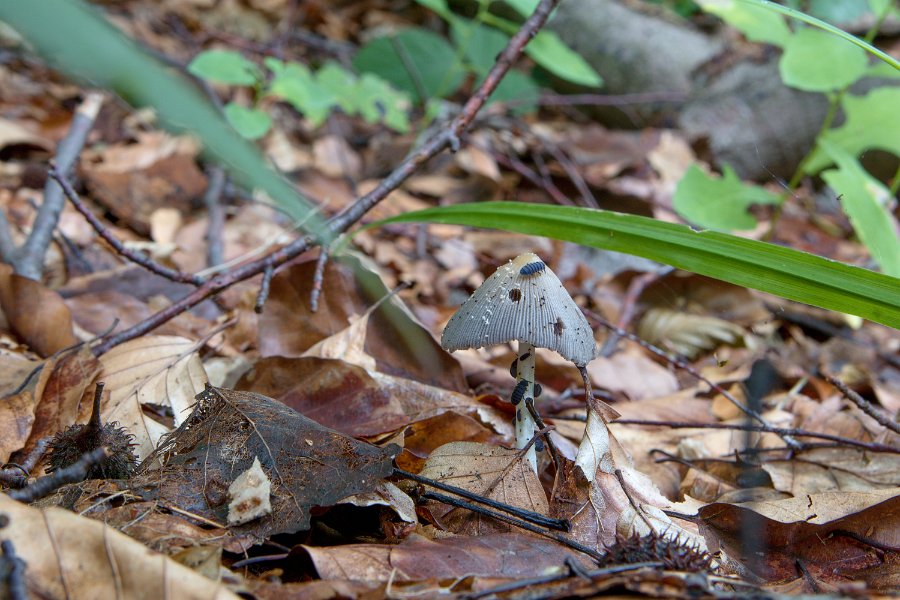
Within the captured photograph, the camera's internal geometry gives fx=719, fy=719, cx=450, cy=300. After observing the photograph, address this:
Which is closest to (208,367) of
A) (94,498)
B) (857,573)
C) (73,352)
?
(73,352)

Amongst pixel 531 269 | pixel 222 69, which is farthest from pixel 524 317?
pixel 222 69

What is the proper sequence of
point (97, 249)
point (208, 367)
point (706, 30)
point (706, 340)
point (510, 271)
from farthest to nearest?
point (706, 30), point (706, 340), point (97, 249), point (208, 367), point (510, 271)

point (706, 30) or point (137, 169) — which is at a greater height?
point (706, 30)

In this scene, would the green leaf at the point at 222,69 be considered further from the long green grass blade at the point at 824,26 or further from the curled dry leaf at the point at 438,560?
the curled dry leaf at the point at 438,560

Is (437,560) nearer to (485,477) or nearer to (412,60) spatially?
(485,477)

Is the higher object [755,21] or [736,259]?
[755,21]

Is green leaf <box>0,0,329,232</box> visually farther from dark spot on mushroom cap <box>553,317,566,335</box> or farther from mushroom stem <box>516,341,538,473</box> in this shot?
mushroom stem <box>516,341,538,473</box>

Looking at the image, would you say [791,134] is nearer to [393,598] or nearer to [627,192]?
[627,192]
